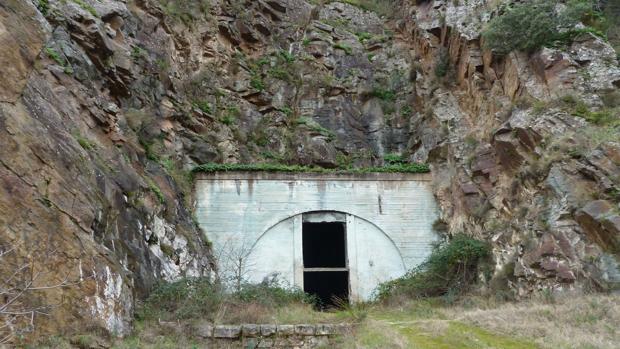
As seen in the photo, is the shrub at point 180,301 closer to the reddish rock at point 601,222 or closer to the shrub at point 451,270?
the shrub at point 451,270

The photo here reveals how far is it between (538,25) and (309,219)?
928cm

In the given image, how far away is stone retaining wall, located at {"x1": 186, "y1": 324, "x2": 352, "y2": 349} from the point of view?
32.4ft

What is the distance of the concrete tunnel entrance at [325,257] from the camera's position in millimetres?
20505

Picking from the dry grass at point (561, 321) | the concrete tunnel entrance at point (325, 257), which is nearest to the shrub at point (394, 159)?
the concrete tunnel entrance at point (325, 257)

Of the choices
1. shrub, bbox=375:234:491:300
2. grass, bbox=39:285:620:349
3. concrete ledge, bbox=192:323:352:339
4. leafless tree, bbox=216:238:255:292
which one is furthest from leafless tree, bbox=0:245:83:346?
shrub, bbox=375:234:491:300

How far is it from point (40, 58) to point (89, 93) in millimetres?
1544

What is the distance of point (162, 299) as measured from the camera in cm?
1077

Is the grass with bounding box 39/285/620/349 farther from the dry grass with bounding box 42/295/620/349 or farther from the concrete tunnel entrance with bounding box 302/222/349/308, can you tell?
the concrete tunnel entrance with bounding box 302/222/349/308

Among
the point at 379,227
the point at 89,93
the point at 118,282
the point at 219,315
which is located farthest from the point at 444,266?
the point at 89,93

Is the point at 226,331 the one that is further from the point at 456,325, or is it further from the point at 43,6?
the point at 43,6

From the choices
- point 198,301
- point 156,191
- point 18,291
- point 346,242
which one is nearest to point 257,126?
point 346,242

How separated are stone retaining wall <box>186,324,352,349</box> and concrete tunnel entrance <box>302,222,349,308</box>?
8.93m

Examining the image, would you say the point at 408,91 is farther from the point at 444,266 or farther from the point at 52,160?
the point at 52,160

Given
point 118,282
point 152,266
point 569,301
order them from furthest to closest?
point 152,266
point 569,301
point 118,282
